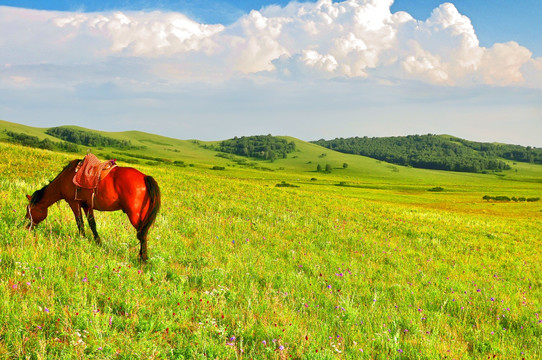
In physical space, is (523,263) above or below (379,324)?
below

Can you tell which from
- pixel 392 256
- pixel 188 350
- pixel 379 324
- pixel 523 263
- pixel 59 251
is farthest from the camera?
pixel 523 263

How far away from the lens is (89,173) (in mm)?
7277

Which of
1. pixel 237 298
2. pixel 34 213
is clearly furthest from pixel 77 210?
pixel 237 298

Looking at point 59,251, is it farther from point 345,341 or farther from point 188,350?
point 345,341

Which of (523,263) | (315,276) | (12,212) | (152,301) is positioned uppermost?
(12,212)

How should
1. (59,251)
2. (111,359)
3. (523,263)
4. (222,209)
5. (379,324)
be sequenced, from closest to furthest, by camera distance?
(111,359) < (379,324) < (59,251) < (523,263) < (222,209)

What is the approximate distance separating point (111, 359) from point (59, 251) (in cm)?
410

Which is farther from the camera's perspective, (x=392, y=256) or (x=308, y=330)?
(x=392, y=256)

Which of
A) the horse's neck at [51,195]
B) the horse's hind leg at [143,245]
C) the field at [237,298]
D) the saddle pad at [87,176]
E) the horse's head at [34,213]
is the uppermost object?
the saddle pad at [87,176]

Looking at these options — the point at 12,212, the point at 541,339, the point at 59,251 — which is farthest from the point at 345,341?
the point at 12,212

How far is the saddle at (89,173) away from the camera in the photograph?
725cm

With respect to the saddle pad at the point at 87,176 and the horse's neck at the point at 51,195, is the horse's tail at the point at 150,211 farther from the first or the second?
the horse's neck at the point at 51,195

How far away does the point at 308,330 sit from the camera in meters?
5.29

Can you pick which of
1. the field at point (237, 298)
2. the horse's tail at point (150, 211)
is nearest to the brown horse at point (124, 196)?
the horse's tail at point (150, 211)
